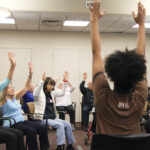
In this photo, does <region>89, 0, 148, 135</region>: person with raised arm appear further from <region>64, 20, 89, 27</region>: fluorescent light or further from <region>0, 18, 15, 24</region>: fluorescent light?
<region>0, 18, 15, 24</region>: fluorescent light

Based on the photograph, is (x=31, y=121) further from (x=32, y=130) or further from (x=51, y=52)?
(x=51, y=52)

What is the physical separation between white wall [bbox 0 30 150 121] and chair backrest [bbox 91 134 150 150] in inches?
243

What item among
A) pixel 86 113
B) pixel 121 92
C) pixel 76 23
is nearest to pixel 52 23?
pixel 76 23

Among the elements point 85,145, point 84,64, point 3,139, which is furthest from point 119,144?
point 84,64

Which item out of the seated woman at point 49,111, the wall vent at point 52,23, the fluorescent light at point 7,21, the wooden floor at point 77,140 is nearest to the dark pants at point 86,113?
the wooden floor at point 77,140

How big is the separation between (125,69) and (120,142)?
33 centimetres

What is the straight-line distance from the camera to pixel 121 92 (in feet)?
3.67

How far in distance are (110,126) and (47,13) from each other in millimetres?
4503

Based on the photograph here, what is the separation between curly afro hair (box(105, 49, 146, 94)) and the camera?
106cm

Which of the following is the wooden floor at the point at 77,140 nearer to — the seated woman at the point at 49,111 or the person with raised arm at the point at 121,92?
the seated woman at the point at 49,111

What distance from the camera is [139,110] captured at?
1137 millimetres

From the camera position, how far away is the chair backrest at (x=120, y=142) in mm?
1098

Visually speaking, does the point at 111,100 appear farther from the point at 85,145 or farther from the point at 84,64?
the point at 84,64

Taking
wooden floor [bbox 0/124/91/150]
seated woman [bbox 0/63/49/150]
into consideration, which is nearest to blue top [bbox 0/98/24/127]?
seated woman [bbox 0/63/49/150]
